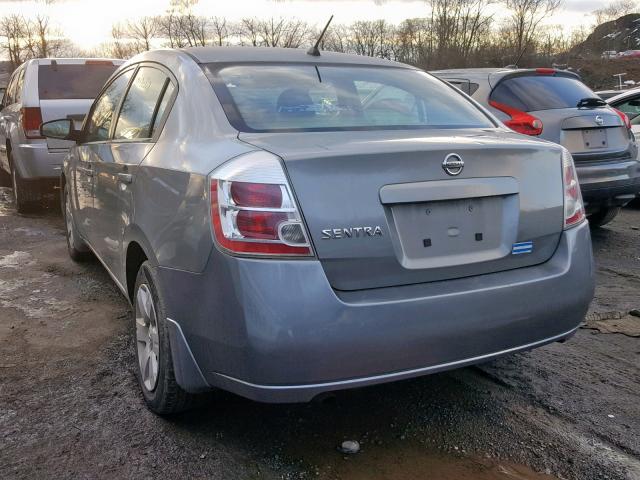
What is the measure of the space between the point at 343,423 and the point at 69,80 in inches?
256

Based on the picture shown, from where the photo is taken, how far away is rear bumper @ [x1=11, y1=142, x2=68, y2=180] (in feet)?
23.3

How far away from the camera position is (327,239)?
6.81 ft

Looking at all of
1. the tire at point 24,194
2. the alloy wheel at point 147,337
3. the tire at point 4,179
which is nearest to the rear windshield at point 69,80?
the tire at point 24,194

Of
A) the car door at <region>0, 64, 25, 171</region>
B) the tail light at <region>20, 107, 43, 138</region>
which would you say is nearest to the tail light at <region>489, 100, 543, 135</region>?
the tail light at <region>20, 107, 43, 138</region>

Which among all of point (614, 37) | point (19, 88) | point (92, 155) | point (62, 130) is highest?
point (614, 37)

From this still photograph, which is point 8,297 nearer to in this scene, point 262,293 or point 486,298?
point 262,293

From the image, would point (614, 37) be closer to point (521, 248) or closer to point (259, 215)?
point (521, 248)

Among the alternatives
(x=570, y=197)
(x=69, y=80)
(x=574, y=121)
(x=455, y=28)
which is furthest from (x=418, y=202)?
(x=455, y=28)

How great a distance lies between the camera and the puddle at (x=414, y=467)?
2332mm

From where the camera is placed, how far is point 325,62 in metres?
3.23

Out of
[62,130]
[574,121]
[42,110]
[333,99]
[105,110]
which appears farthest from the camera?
[42,110]

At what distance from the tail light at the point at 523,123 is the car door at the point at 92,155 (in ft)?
11.1

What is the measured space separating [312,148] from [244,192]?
0.32 m

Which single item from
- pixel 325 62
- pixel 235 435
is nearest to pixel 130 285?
pixel 235 435
